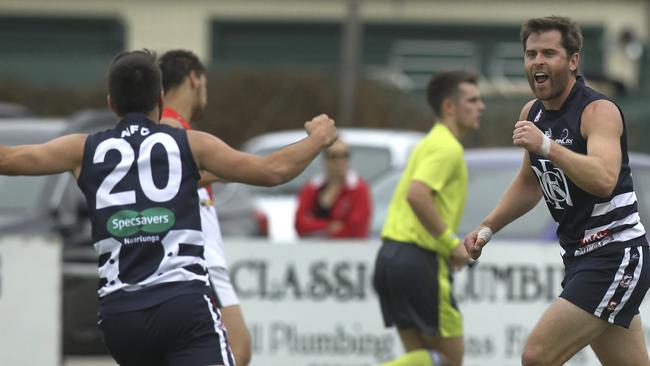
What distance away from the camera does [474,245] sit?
6727 millimetres

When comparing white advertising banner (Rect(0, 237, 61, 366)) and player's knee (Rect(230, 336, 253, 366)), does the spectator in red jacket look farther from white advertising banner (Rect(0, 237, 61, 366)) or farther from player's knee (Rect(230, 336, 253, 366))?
player's knee (Rect(230, 336, 253, 366))

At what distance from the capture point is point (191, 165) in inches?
237

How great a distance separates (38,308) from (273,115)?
1059 cm

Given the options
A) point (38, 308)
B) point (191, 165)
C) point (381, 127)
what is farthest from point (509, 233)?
point (381, 127)

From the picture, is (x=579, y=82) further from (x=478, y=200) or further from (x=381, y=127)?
(x=381, y=127)

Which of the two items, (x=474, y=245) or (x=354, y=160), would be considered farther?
(x=354, y=160)

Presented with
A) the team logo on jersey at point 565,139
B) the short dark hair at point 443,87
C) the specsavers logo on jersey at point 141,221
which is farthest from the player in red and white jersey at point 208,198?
the team logo on jersey at point 565,139

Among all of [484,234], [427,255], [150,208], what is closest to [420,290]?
[427,255]

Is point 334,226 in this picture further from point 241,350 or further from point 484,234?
point 484,234

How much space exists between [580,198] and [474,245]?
548 mm

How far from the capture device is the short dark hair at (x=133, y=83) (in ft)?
20.0

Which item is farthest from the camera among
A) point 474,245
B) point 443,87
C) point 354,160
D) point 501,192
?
point 354,160

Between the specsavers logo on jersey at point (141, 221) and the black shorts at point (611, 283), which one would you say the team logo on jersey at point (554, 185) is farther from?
the specsavers logo on jersey at point (141, 221)

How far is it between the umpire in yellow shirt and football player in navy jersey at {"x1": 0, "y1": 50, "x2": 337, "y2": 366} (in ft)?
7.66
